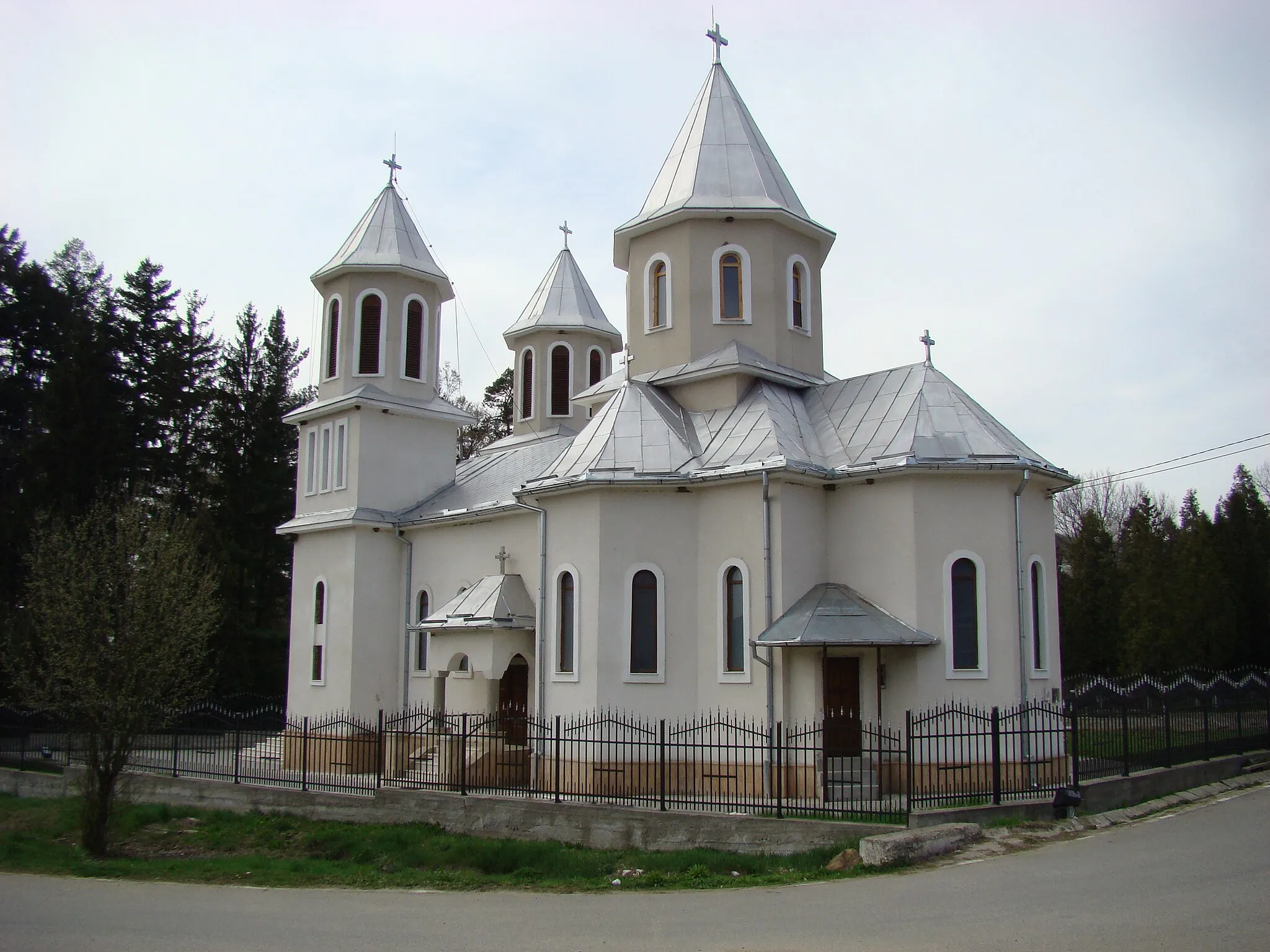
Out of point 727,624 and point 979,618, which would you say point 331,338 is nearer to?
point 727,624

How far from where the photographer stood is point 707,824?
45.8 feet

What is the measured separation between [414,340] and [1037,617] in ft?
52.2

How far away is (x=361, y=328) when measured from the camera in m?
26.7

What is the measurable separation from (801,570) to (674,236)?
777cm

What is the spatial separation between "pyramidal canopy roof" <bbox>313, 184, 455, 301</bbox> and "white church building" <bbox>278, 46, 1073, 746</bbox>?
0.31ft

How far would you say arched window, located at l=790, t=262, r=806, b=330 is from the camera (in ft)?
73.8

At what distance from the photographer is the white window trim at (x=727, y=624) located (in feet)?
60.1

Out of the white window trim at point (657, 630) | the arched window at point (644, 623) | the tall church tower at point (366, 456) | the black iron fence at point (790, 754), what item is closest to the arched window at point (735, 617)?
the black iron fence at point (790, 754)

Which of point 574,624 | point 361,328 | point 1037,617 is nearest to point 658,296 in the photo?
point 574,624

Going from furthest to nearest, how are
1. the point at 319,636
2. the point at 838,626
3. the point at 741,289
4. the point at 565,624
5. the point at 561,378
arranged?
1. the point at 561,378
2. the point at 319,636
3. the point at 741,289
4. the point at 565,624
5. the point at 838,626

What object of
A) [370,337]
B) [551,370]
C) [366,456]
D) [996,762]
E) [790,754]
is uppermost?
[551,370]

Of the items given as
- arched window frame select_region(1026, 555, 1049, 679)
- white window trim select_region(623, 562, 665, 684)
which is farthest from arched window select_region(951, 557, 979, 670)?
white window trim select_region(623, 562, 665, 684)

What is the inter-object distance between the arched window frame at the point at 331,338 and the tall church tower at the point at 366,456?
3cm

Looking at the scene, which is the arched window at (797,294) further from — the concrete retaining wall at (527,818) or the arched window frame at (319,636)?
the arched window frame at (319,636)
